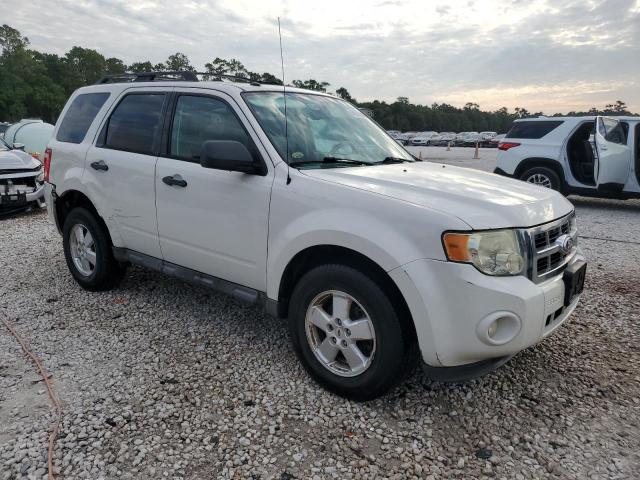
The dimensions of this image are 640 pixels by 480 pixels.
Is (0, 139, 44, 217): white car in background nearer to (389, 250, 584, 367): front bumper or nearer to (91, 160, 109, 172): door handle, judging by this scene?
(91, 160, 109, 172): door handle

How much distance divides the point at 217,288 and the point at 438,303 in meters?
1.71

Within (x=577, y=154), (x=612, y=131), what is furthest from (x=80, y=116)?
(x=612, y=131)

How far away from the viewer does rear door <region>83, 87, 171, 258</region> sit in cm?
382

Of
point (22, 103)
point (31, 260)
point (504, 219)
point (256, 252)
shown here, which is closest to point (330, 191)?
point (256, 252)

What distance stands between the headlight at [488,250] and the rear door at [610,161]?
7.85 m

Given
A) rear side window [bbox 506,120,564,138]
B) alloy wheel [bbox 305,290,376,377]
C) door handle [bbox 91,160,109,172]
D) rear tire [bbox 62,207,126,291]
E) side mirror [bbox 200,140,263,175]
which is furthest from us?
rear side window [bbox 506,120,564,138]

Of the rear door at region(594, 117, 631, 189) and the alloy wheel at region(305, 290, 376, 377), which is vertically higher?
the rear door at region(594, 117, 631, 189)

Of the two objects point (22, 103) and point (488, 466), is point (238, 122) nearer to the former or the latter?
point (488, 466)

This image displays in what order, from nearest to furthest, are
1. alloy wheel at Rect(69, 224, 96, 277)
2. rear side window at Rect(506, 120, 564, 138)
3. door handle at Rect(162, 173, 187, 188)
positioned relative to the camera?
door handle at Rect(162, 173, 187, 188) < alloy wheel at Rect(69, 224, 96, 277) < rear side window at Rect(506, 120, 564, 138)

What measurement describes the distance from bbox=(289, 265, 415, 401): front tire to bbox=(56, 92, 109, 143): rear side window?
284 cm

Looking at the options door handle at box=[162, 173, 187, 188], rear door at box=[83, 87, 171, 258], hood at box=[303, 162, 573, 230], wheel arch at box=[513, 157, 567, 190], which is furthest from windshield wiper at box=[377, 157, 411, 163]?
wheel arch at box=[513, 157, 567, 190]

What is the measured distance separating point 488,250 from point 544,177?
8242 millimetres

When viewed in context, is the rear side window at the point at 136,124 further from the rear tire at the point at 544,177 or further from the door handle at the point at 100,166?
the rear tire at the point at 544,177

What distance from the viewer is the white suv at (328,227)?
2414 millimetres
